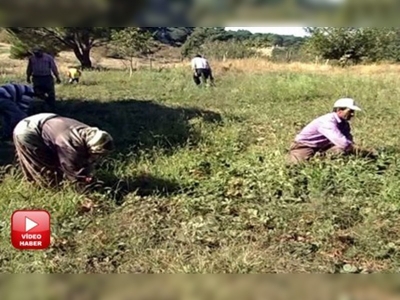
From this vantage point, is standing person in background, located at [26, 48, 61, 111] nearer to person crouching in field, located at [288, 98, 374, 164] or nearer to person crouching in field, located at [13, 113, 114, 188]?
person crouching in field, located at [13, 113, 114, 188]

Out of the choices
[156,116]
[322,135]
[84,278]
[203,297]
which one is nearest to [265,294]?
[203,297]

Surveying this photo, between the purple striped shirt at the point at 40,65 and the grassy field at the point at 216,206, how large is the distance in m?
0.99

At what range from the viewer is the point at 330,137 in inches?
197

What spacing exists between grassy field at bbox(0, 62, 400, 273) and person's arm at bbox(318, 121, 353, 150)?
0.75 ft

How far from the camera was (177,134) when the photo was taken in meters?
6.64

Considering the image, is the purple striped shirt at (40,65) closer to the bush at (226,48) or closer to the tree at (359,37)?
the bush at (226,48)

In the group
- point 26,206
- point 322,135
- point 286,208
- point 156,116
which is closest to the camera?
point 26,206

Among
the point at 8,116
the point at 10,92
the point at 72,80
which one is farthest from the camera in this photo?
the point at 72,80

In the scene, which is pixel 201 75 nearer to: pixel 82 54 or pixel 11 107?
pixel 11 107

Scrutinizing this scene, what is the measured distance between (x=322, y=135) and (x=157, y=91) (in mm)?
7094

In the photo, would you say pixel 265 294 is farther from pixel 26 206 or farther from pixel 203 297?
pixel 26 206

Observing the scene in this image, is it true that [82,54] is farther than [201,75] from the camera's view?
No

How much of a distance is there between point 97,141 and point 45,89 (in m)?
4.49

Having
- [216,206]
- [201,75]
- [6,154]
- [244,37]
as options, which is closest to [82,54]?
[6,154]
